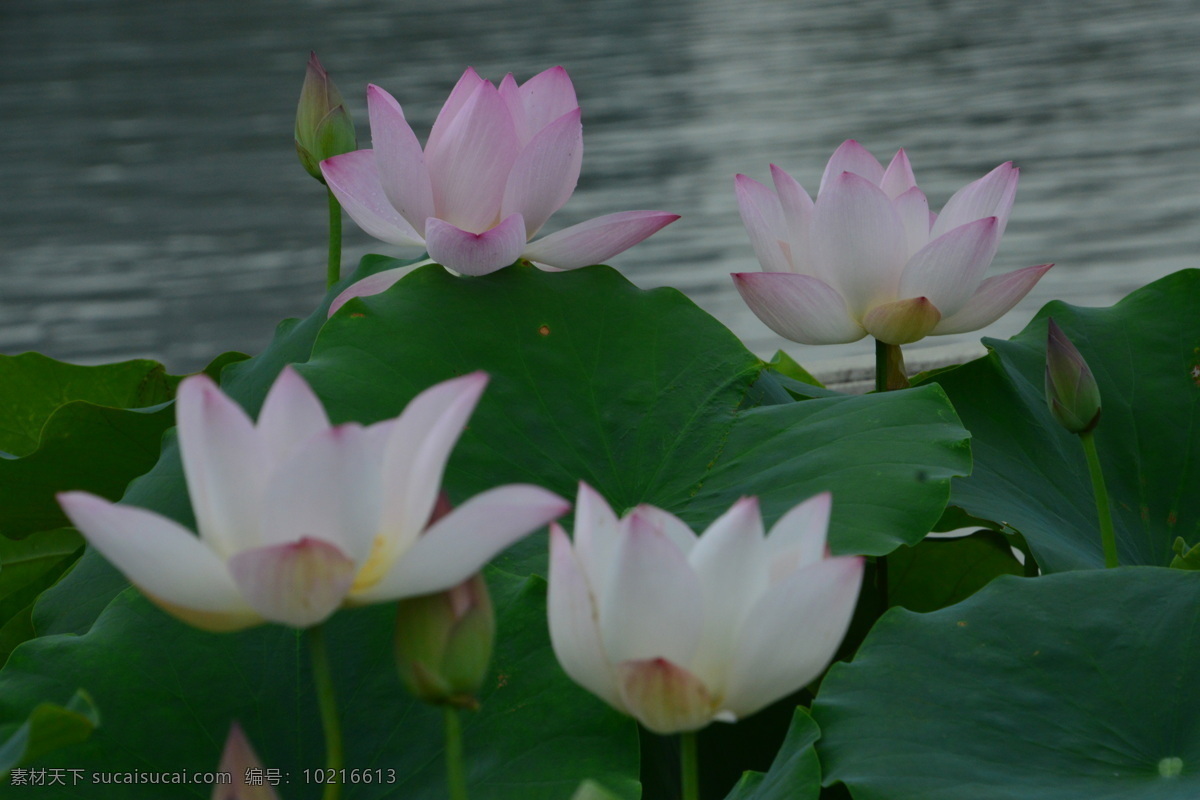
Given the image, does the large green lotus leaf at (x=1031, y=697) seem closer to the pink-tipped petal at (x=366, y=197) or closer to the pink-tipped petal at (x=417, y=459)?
the pink-tipped petal at (x=417, y=459)

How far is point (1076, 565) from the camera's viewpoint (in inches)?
19.1

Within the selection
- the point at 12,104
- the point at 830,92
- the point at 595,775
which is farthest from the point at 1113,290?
the point at 12,104

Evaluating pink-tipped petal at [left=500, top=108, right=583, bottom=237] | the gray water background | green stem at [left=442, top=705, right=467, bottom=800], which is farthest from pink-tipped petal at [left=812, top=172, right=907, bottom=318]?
the gray water background

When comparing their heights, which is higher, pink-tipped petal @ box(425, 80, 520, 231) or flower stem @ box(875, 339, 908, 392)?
pink-tipped petal @ box(425, 80, 520, 231)

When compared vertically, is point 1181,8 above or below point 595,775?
above

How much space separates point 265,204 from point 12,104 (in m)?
2.50

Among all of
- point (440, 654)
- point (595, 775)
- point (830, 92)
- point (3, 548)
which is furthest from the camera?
point (830, 92)

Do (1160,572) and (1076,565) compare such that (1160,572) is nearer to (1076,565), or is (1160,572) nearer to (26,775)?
(1076,565)

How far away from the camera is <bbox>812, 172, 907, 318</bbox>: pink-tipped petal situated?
0.51 meters

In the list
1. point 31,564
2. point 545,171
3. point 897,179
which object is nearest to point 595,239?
point 545,171

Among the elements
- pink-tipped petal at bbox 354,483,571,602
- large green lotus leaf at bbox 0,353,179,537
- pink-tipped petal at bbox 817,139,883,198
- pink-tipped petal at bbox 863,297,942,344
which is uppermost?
pink-tipped petal at bbox 817,139,883,198

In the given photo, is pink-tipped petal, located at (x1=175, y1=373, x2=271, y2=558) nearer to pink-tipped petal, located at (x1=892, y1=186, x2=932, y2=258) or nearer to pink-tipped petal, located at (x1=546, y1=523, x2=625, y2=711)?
pink-tipped petal, located at (x1=546, y1=523, x2=625, y2=711)

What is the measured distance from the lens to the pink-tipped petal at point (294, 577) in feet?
0.78

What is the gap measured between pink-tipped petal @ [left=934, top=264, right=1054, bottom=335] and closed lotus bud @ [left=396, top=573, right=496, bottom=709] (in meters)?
0.34
